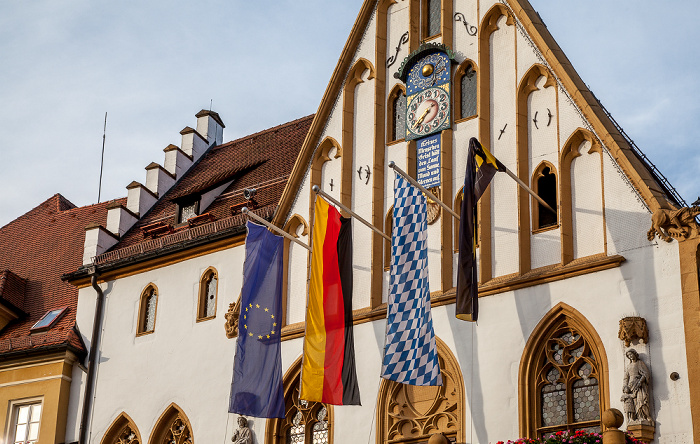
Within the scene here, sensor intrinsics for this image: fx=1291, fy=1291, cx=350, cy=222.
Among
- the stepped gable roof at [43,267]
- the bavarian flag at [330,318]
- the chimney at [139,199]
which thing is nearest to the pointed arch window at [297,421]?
the bavarian flag at [330,318]

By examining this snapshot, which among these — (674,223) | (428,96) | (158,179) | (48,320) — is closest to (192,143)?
(158,179)

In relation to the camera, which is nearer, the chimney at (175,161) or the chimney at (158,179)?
the chimney at (158,179)

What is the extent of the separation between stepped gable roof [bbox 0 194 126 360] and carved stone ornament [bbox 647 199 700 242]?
545 inches

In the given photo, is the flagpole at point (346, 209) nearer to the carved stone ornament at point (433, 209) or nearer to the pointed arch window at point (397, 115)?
the carved stone ornament at point (433, 209)

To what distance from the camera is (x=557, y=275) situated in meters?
22.3

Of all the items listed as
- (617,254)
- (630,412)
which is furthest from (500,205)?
(630,412)

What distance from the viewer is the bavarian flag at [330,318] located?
900 inches

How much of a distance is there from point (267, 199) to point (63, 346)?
18.4ft

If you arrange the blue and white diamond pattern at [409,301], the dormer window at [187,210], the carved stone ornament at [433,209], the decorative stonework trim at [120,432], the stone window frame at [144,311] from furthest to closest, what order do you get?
1. the dormer window at [187,210]
2. the stone window frame at [144,311]
3. the decorative stonework trim at [120,432]
4. the carved stone ornament at [433,209]
5. the blue and white diamond pattern at [409,301]

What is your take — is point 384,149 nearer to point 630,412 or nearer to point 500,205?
point 500,205

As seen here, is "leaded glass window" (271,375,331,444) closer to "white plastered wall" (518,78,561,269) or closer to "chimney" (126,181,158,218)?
"white plastered wall" (518,78,561,269)

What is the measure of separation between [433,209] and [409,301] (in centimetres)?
291

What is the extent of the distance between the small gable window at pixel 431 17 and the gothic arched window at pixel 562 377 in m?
7.35

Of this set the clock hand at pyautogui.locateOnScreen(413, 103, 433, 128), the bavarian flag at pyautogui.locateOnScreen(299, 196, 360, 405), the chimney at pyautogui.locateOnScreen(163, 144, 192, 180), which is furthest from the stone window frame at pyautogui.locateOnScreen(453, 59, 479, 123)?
the chimney at pyautogui.locateOnScreen(163, 144, 192, 180)
